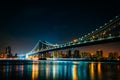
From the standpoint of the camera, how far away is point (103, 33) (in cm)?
5050

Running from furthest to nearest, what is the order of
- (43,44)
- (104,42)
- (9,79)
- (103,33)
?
(43,44), (103,33), (104,42), (9,79)

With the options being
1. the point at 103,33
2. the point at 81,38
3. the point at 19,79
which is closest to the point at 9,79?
the point at 19,79

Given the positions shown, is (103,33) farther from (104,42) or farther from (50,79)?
(50,79)

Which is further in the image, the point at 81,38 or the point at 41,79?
the point at 81,38

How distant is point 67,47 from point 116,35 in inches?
792

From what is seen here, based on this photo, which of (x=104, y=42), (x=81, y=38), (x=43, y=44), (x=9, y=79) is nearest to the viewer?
(x=9, y=79)

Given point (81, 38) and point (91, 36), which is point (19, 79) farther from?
point (81, 38)

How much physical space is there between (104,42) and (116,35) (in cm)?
381

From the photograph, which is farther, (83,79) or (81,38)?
(81,38)

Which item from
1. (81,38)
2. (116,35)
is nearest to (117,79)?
(116,35)

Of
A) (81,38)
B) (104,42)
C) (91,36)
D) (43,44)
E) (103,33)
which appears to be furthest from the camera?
(43,44)

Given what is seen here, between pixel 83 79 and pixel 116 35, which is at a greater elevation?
pixel 116 35

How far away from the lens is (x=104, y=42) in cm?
4719

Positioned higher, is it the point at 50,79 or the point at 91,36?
the point at 91,36
